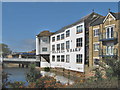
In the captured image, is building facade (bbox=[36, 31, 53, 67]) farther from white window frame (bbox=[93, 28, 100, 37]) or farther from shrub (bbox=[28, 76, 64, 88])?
shrub (bbox=[28, 76, 64, 88])

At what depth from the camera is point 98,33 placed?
15570 mm

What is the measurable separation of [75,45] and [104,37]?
12.8 ft

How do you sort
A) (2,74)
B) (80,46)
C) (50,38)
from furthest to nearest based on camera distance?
1. (50,38)
2. (80,46)
3. (2,74)

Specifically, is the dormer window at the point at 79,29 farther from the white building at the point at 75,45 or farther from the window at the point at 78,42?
the window at the point at 78,42

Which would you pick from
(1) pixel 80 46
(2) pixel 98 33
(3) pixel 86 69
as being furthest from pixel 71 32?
(3) pixel 86 69

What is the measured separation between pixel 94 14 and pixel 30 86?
50.4 feet

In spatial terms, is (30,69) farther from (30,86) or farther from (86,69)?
(86,69)

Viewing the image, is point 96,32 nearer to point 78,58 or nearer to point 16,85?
point 78,58

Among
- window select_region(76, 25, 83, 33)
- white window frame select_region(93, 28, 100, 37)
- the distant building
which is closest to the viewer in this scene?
the distant building

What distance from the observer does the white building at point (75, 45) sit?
54.5 feet

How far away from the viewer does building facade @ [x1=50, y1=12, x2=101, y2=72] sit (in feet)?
54.5

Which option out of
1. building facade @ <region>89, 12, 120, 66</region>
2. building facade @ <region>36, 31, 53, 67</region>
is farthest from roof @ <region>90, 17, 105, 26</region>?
building facade @ <region>36, 31, 53, 67</region>

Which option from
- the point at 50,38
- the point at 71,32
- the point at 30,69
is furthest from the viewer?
the point at 50,38

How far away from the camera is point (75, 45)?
17.7 metres
